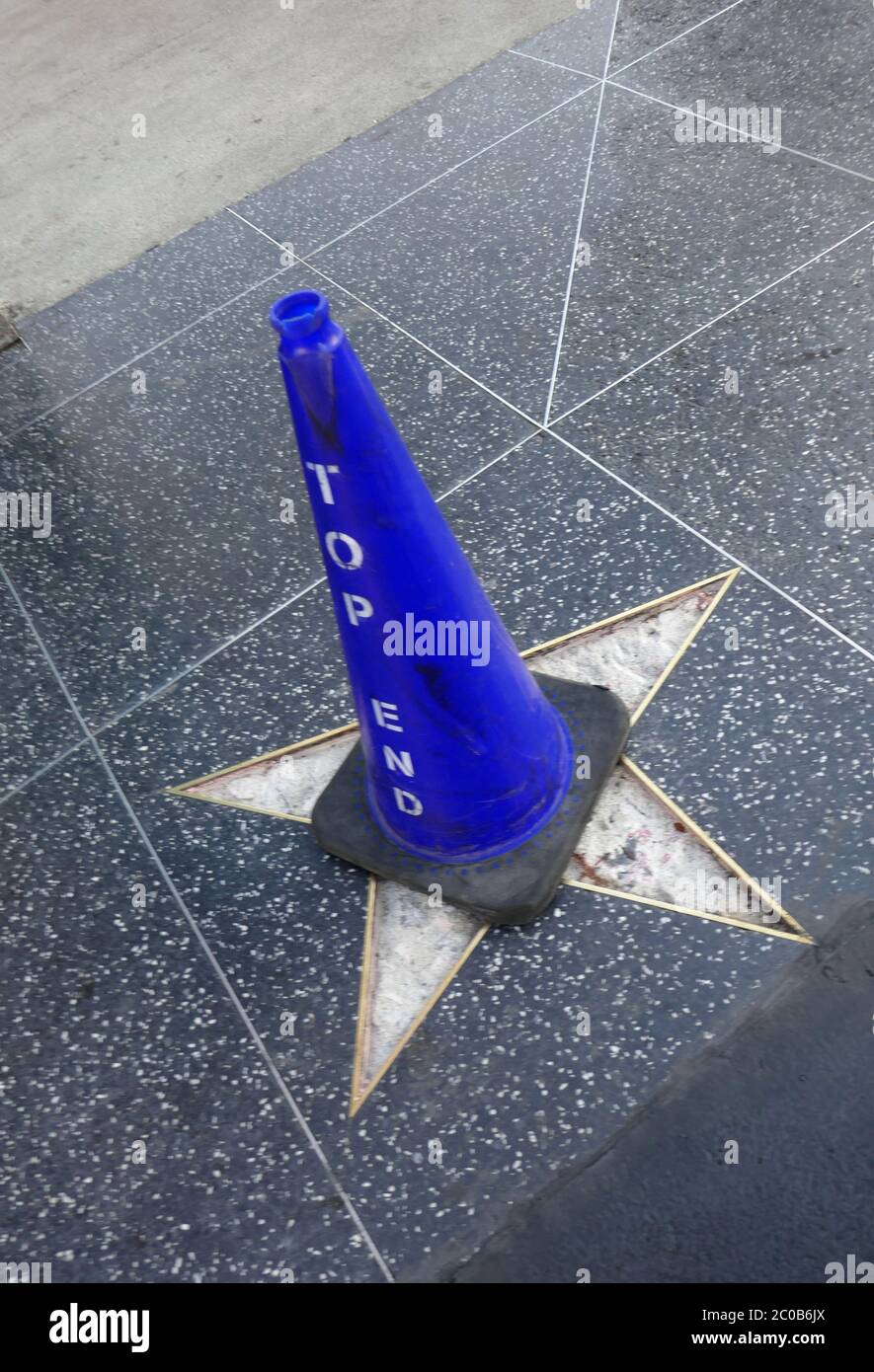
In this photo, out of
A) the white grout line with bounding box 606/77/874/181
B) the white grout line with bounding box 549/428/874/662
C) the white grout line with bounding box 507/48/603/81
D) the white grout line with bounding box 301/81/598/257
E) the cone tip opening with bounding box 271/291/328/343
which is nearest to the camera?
the cone tip opening with bounding box 271/291/328/343

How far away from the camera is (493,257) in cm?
352

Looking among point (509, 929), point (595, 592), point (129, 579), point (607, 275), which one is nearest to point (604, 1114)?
point (509, 929)

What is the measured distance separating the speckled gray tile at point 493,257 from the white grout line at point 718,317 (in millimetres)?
122

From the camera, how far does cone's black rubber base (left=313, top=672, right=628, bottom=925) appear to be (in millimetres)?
2018

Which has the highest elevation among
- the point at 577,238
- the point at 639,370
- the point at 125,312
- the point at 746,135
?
the point at 746,135

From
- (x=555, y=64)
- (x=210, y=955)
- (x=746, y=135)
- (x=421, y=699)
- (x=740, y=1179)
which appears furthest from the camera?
(x=555, y=64)

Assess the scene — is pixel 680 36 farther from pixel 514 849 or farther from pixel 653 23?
pixel 514 849

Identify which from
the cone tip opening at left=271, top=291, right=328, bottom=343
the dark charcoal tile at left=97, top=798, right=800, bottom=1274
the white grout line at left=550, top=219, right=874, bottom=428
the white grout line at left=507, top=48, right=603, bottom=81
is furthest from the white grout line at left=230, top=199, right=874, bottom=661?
the white grout line at left=507, top=48, right=603, bottom=81

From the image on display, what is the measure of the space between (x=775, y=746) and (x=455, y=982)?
74 centimetres

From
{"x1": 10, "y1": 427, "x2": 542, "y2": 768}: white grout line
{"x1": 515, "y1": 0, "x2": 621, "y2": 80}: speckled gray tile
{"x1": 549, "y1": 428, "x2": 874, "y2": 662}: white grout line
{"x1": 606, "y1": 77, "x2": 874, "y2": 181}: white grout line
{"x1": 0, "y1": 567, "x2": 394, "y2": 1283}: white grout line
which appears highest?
{"x1": 515, "y1": 0, "x2": 621, "y2": 80}: speckled gray tile

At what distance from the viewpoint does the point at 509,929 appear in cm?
204

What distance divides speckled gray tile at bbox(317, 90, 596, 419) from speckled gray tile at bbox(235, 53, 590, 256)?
0.36 ft

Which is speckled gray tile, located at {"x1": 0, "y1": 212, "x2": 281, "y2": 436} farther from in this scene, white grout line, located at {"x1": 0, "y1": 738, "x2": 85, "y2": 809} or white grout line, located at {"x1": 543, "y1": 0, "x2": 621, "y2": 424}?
white grout line, located at {"x1": 0, "y1": 738, "x2": 85, "y2": 809}

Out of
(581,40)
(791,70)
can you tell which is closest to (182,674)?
(791,70)
